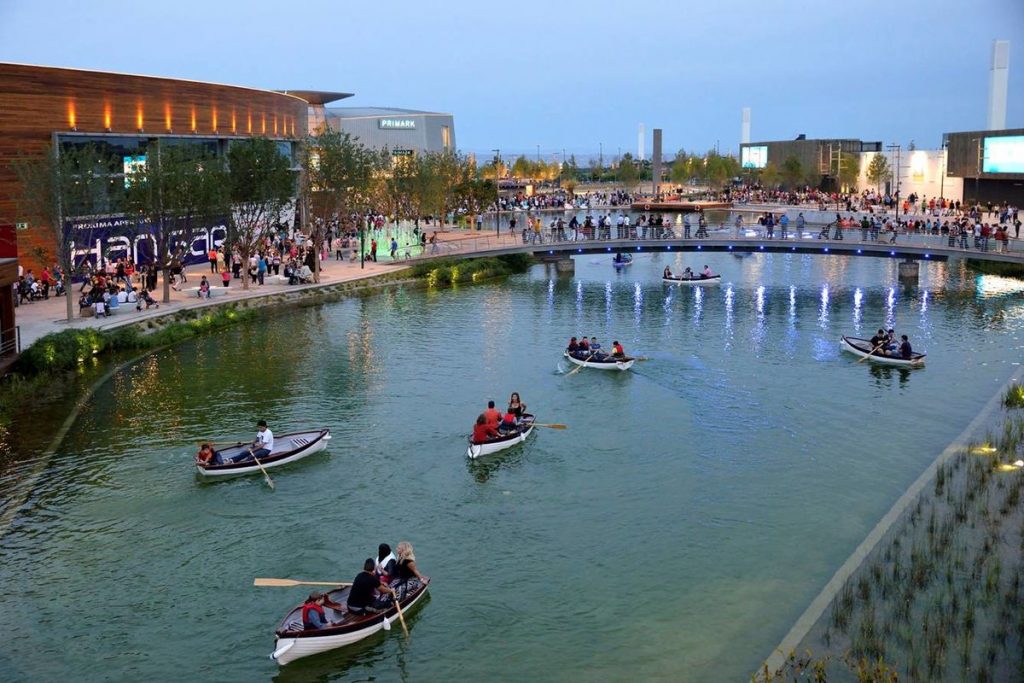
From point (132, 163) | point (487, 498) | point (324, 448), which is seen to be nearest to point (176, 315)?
point (132, 163)

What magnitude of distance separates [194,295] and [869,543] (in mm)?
Answer: 39336

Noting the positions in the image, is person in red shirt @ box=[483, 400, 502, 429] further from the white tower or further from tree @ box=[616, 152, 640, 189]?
tree @ box=[616, 152, 640, 189]

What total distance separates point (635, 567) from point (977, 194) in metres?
78.5

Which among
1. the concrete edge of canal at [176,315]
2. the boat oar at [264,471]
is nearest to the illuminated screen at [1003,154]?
the concrete edge of canal at [176,315]

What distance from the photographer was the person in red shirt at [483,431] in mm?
29094

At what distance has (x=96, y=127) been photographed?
5406 centimetres

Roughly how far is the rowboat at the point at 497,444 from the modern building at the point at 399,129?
371ft

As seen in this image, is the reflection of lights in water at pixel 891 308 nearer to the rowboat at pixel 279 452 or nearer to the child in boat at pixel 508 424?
the child in boat at pixel 508 424

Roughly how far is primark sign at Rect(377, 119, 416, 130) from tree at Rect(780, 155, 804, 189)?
166 feet

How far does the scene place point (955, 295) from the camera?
189 feet

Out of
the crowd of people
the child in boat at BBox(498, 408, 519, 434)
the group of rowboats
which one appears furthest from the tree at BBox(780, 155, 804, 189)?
the crowd of people

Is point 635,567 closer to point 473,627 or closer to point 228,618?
point 473,627

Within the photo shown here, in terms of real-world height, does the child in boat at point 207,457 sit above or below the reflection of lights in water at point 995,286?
below

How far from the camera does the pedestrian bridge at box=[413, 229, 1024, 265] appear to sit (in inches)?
2352
